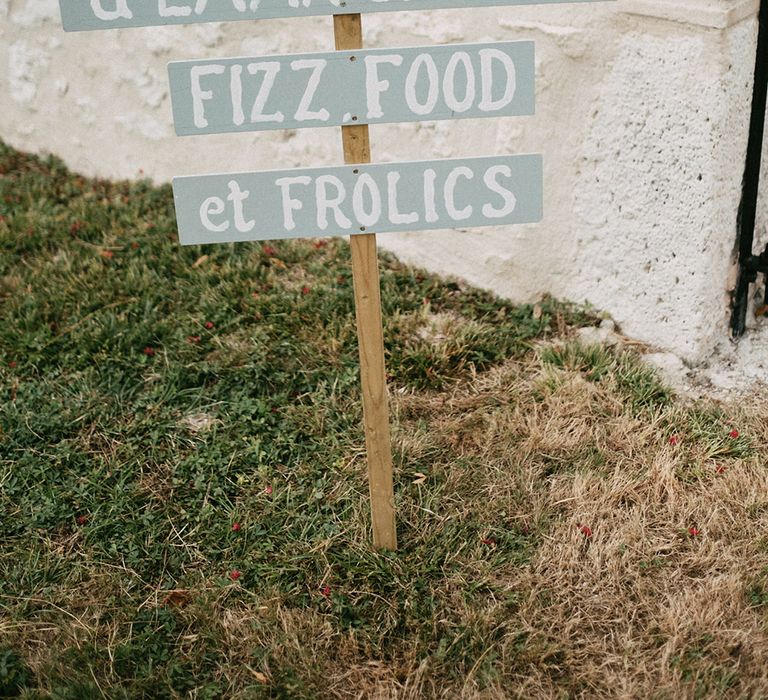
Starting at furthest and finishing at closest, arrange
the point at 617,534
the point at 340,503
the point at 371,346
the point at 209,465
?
1. the point at 209,465
2. the point at 340,503
3. the point at 617,534
4. the point at 371,346

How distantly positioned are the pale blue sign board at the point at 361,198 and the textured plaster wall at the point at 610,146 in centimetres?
113

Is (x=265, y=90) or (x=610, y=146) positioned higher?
(x=265, y=90)

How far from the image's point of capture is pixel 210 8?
2.04m

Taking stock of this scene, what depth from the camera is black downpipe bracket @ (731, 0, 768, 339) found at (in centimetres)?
297

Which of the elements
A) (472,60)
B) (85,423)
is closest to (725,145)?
(472,60)

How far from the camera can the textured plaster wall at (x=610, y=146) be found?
9.71ft

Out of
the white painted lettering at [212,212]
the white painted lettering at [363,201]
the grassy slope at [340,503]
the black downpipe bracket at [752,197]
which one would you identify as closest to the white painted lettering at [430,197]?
the white painted lettering at [363,201]

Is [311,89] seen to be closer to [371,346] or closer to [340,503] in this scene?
[371,346]

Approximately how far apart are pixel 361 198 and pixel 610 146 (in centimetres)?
147

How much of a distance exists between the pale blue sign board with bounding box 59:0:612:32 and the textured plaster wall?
110 centimetres

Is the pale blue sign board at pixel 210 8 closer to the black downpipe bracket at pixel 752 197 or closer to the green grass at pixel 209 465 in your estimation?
the black downpipe bracket at pixel 752 197

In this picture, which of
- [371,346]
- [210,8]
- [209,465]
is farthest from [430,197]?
[209,465]

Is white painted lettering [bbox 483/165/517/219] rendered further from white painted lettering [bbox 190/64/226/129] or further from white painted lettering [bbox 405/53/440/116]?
white painted lettering [bbox 190/64/226/129]

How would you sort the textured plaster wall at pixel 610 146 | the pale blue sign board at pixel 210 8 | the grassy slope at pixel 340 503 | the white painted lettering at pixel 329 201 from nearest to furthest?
the pale blue sign board at pixel 210 8 → the white painted lettering at pixel 329 201 → the grassy slope at pixel 340 503 → the textured plaster wall at pixel 610 146
